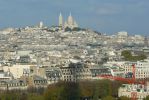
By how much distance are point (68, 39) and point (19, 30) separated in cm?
1758

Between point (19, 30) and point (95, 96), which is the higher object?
point (19, 30)

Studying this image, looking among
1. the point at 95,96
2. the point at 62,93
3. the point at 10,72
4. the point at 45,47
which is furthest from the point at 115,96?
the point at 45,47

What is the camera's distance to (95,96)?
41688 mm

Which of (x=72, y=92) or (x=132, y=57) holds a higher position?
(x=132, y=57)

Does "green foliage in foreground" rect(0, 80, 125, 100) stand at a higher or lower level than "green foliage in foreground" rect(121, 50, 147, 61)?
lower

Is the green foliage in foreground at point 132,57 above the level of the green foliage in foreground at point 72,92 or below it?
above

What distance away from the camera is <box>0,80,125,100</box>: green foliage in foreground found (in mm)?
38875

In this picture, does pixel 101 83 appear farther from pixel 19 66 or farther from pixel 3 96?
pixel 19 66

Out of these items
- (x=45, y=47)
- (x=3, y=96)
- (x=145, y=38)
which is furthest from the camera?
(x=145, y=38)

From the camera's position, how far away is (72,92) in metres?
40.3

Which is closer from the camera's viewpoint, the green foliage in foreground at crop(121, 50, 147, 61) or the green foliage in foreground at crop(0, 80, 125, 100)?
the green foliage in foreground at crop(0, 80, 125, 100)

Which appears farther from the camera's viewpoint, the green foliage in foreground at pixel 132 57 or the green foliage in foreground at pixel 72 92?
the green foliage in foreground at pixel 132 57

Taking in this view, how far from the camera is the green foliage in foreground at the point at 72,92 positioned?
38.9 metres

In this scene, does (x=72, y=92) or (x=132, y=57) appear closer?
(x=72, y=92)
